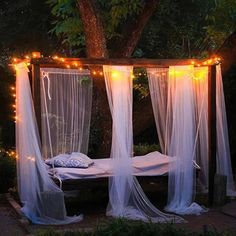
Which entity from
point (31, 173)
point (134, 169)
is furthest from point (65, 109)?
point (31, 173)

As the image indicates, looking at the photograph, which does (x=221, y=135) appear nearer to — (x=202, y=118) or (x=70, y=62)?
(x=202, y=118)

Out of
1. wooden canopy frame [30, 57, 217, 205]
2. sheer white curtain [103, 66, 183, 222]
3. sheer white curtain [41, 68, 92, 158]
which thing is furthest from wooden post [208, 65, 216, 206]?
sheer white curtain [41, 68, 92, 158]

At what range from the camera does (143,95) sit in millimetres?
12055

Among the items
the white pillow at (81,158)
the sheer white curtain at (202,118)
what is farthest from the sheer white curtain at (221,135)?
the white pillow at (81,158)

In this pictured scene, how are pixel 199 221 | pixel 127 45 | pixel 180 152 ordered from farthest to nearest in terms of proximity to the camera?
pixel 127 45 < pixel 180 152 < pixel 199 221

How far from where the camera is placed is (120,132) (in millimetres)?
8695

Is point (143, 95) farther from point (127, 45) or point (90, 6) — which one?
point (90, 6)

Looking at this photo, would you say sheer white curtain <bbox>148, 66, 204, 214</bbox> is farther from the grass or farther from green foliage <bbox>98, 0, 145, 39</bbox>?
the grass

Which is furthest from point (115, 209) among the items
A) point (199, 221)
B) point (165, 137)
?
point (165, 137)

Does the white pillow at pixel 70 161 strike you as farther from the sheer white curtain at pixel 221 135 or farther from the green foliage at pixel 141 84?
the green foliage at pixel 141 84

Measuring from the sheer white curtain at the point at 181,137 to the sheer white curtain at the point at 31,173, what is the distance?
171 cm

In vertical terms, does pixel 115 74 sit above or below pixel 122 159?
above

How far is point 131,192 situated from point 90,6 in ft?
12.3

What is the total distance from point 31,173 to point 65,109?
1747 millimetres
